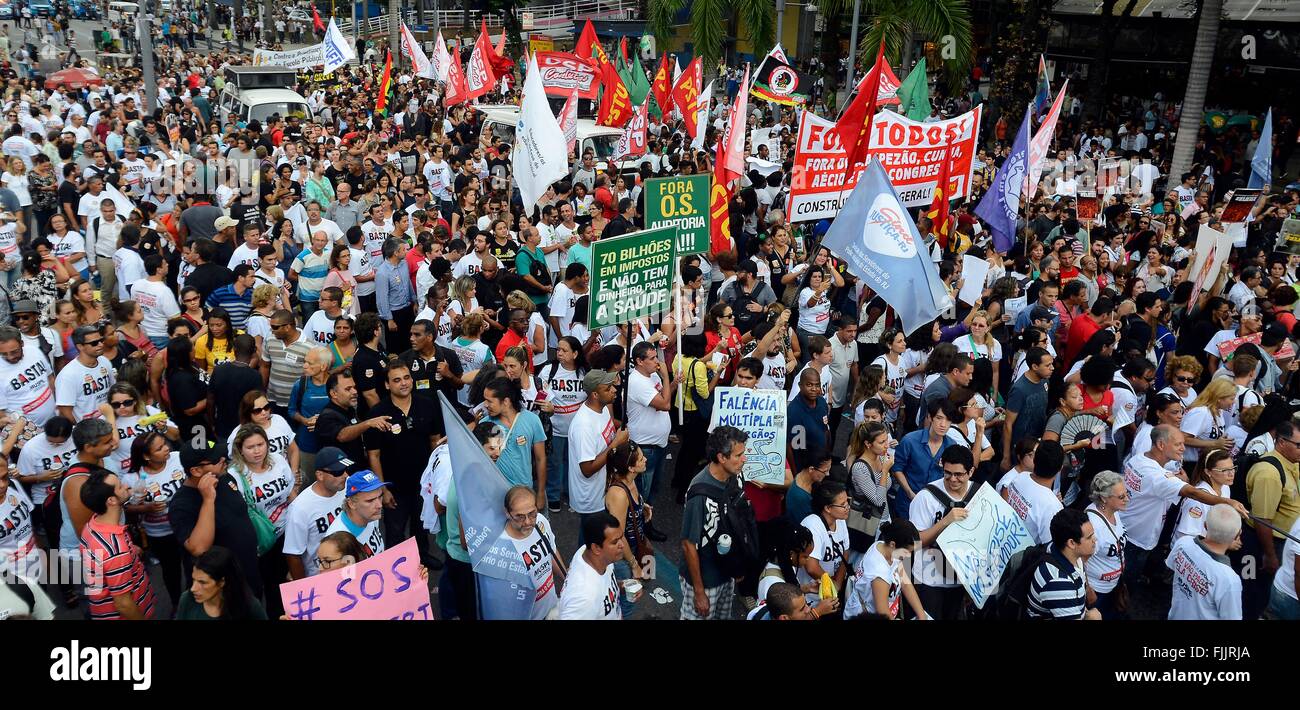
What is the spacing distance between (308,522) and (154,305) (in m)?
4.01

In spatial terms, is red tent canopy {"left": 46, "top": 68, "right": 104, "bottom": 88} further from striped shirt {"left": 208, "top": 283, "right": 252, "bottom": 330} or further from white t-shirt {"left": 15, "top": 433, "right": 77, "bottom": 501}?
white t-shirt {"left": 15, "top": 433, "right": 77, "bottom": 501}

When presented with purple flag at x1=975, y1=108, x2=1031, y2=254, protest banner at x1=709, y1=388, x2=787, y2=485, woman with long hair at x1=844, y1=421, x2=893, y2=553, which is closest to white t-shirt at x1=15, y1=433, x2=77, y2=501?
protest banner at x1=709, y1=388, x2=787, y2=485

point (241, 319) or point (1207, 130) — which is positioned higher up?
point (1207, 130)

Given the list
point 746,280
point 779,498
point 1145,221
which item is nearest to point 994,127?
point 1145,221

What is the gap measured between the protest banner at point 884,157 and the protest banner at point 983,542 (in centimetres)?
551

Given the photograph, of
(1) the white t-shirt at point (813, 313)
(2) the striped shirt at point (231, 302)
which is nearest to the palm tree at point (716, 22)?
(1) the white t-shirt at point (813, 313)

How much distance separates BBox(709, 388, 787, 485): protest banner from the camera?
21.1ft

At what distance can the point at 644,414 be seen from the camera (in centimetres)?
715

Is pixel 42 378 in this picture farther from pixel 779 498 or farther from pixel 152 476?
pixel 779 498

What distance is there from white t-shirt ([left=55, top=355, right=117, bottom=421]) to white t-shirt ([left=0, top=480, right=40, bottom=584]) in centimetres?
133

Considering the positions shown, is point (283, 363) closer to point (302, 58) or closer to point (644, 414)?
point (644, 414)

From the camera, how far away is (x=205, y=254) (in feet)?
29.7
